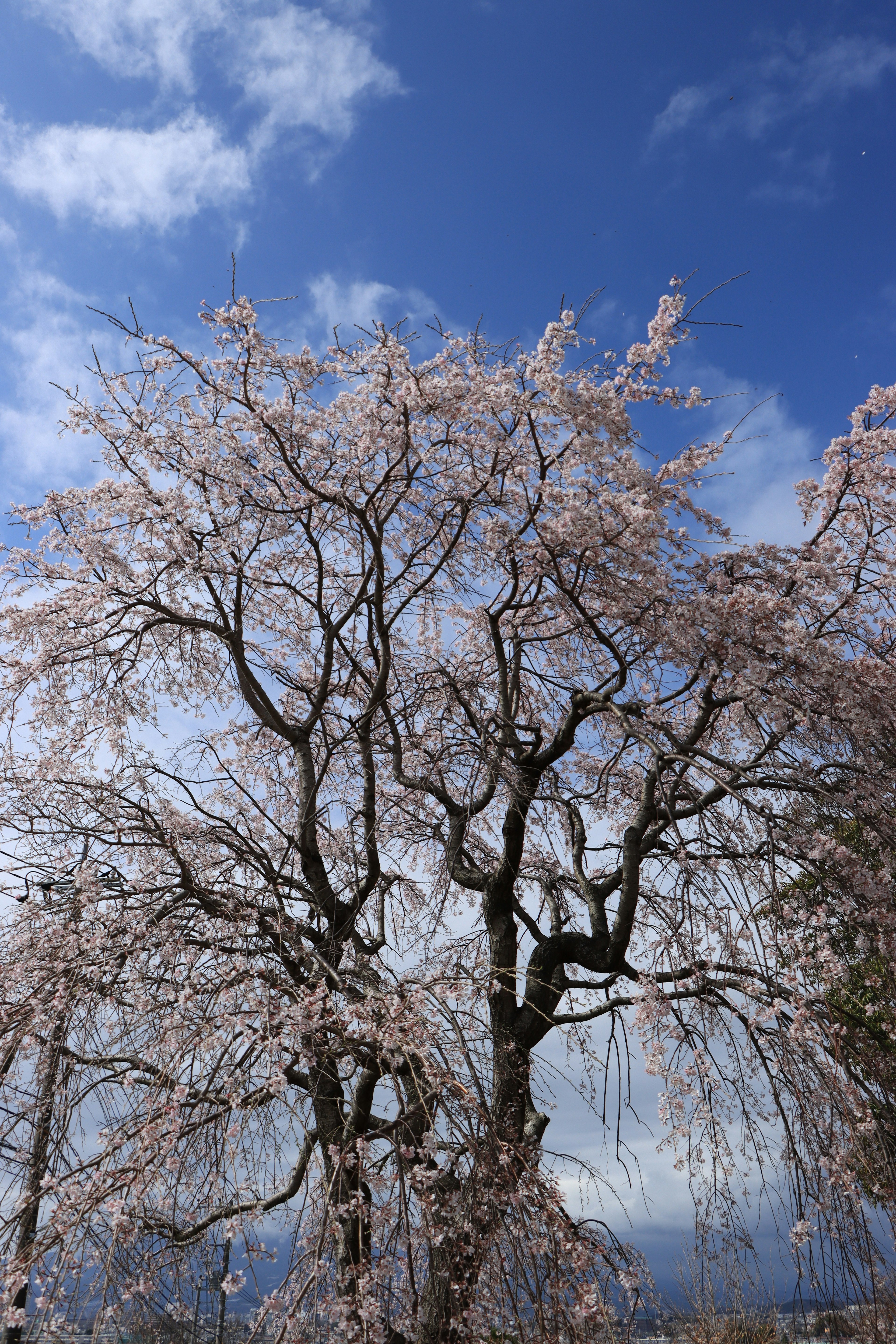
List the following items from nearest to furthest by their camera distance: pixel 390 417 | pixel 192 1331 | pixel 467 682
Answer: pixel 192 1331, pixel 390 417, pixel 467 682

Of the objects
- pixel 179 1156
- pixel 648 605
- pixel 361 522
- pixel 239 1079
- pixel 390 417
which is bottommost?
pixel 179 1156

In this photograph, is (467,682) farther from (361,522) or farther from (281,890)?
(281,890)

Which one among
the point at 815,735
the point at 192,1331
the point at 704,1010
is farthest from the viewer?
the point at 704,1010

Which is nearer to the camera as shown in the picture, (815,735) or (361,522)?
(815,735)

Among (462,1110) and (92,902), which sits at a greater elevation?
(92,902)

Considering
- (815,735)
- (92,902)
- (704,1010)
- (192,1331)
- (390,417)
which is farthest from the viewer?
(390,417)

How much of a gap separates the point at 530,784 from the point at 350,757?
4.88 feet

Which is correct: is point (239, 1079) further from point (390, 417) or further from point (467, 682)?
point (390, 417)

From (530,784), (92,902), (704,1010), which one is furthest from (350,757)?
(704,1010)

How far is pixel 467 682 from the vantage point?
624 cm

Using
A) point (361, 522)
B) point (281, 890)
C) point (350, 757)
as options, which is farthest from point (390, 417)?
point (281, 890)

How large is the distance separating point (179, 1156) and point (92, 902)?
4.62 feet

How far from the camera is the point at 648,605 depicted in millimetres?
5094

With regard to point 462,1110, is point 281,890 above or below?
above
